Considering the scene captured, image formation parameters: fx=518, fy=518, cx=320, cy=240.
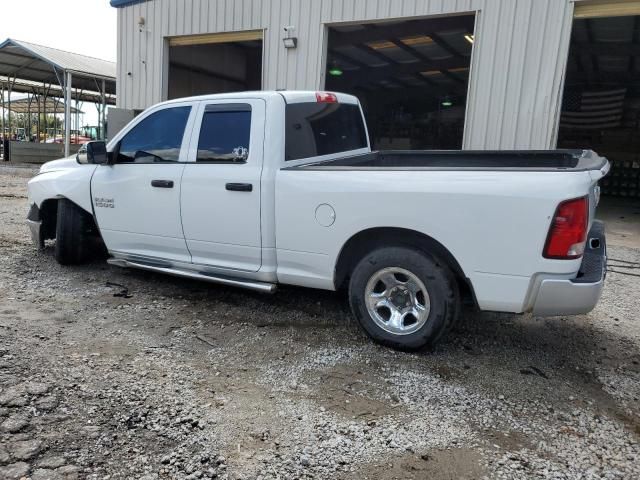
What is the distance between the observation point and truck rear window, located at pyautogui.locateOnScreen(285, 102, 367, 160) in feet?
14.2

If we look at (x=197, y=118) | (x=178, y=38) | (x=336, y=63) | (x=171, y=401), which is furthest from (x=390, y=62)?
(x=171, y=401)

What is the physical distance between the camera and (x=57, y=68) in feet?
59.0

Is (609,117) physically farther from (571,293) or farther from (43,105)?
(43,105)

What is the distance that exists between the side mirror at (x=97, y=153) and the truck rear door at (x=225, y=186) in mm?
982

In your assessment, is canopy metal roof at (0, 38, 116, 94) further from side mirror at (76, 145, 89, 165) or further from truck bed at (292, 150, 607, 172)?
truck bed at (292, 150, 607, 172)

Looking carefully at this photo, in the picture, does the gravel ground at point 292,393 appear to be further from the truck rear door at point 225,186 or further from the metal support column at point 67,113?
the metal support column at point 67,113

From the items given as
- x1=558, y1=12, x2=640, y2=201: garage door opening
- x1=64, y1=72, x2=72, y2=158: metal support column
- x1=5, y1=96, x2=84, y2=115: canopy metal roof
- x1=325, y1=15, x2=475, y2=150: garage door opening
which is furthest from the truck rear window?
x1=5, y1=96, x2=84, y2=115: canopy metal roof

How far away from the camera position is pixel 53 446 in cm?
257

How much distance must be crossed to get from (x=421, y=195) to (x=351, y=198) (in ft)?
1.70

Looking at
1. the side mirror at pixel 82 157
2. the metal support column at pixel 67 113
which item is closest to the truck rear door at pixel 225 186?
the side mirror at pixel 82 157

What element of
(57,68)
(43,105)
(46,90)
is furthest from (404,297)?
(43,105)

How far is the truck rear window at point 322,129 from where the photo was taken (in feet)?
14.2

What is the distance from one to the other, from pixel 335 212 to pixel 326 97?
1.52 meters

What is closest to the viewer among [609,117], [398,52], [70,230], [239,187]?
[239,187]
